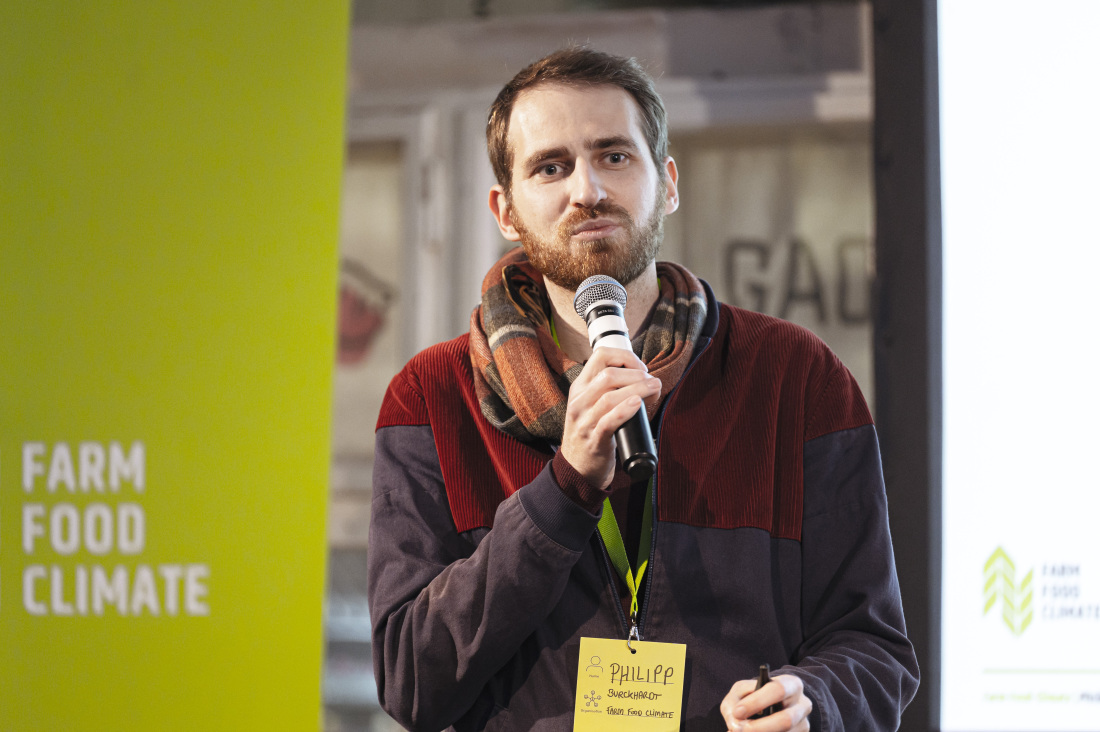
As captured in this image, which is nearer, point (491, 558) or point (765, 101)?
point (491, 558)

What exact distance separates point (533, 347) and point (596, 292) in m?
0.12

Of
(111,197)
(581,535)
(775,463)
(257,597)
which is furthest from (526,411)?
(111,197)

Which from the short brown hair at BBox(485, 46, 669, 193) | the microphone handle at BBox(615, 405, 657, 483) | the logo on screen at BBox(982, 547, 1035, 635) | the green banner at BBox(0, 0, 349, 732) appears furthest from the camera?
the logo on screen at BBox(982, 547, 1035, 635)

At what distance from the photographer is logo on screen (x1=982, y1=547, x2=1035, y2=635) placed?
2066mm

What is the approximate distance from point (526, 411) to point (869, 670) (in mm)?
545

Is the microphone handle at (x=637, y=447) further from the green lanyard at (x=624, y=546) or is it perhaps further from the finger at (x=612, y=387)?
the green lanyard at (x=624, y=546)

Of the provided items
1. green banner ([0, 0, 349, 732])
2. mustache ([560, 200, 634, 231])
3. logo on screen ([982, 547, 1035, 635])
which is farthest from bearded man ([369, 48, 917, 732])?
logo on screen ([982, 547, 1035, 635])

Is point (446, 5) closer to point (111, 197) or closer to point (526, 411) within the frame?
point (111, 197)

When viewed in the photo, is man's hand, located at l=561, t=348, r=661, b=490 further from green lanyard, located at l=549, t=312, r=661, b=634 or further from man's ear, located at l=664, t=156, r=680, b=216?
man's ear, located at l=664, t=156, r=680, b=216

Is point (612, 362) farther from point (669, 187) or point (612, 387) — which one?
point (669, 187)

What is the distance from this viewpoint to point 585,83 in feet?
4.21

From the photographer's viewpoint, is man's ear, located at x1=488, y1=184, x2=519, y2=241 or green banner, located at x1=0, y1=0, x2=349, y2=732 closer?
man's ear, located at x1=488, y1=184, x2=519, y2=241

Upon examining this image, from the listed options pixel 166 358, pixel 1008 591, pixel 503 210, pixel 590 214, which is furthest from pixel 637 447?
pixel 1008 591

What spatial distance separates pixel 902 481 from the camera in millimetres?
2172
